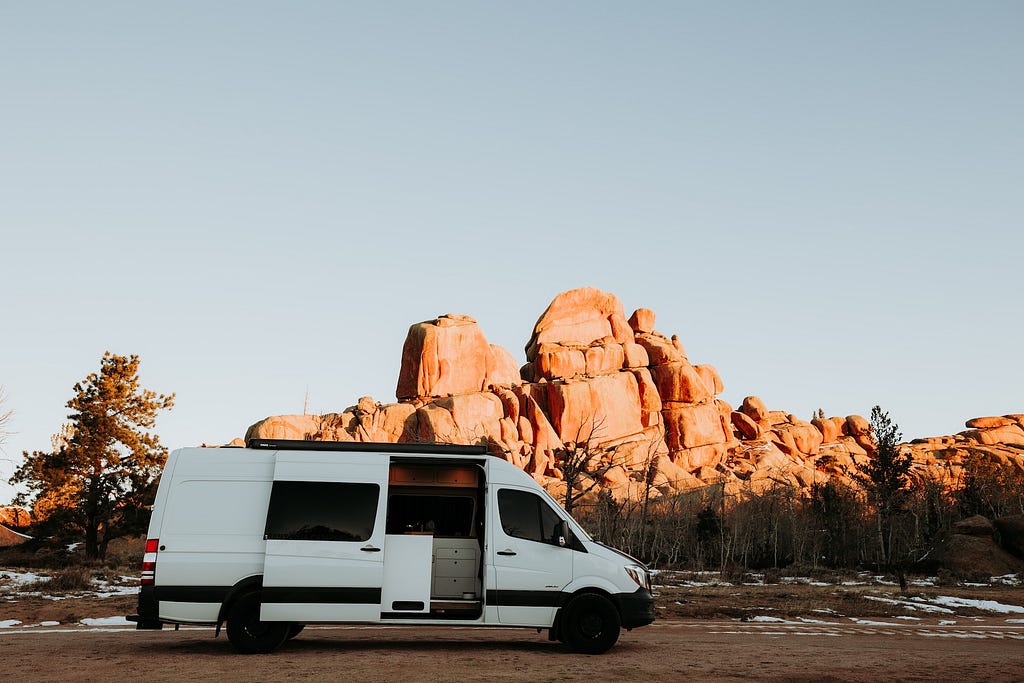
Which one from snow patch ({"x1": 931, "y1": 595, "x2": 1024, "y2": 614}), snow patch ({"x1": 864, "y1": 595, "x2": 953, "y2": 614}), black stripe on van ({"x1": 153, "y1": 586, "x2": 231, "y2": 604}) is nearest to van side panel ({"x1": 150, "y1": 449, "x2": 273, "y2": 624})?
black stripe on van ({"x1": 153, "y1": 586, "x2": 231, "y2": 604})

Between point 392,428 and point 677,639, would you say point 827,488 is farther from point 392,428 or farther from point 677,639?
point 677,639

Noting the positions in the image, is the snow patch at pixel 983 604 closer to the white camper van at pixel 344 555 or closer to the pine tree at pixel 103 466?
the white camper van at pixel 344 555

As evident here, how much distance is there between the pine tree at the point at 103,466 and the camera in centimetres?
4219

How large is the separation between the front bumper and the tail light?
6.70 metres

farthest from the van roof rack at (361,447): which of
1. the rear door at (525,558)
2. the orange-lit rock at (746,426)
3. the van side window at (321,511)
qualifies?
the orange-lit rock at (746,426)

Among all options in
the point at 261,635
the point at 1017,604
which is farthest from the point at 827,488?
the point at 261,635

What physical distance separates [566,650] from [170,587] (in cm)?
584

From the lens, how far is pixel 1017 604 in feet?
90.4

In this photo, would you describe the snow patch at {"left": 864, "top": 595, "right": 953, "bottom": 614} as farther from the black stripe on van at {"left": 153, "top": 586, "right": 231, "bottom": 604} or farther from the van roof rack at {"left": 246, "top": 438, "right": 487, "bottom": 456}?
the black stripe on van at {"left": 153, "top": 586, "right": 231, "bottom": 604}

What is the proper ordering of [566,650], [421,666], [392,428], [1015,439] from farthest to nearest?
[1015,439]
[392,428]
[566,650]
[421,666]

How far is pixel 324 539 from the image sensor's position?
12.6 metres

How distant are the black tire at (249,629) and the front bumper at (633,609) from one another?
16.9 feet

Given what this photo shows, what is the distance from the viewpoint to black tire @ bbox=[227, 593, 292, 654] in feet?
40.3

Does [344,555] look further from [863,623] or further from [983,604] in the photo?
[983,604]
